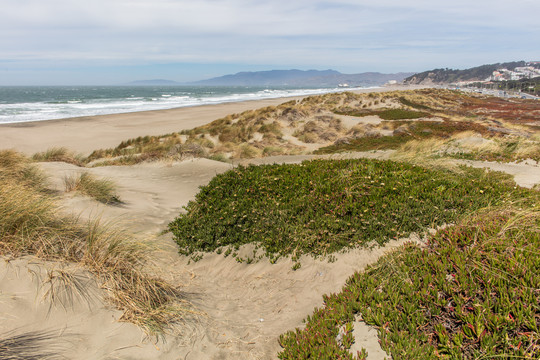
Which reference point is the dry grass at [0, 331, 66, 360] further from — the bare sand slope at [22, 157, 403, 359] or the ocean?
the ocean

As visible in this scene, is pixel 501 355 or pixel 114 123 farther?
pixel 114 123

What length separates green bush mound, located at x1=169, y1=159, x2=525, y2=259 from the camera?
17.0 ft

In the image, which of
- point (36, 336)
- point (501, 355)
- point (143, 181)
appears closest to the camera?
point (501, 355)

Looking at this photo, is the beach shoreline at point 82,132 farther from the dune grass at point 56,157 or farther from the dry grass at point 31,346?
the dry grass at point 31,346

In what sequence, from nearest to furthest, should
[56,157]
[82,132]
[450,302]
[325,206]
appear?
[450,302] < [325,206] < [56,157] < [82,132]

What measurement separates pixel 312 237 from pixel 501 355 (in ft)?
9.80

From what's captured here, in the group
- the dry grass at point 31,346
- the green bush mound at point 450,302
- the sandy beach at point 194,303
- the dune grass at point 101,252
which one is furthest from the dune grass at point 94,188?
the green bush mound at point 450,302

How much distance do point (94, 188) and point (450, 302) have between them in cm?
781

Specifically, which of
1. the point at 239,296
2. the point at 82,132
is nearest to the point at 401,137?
the point at 239,296

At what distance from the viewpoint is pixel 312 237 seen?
5.27 metres

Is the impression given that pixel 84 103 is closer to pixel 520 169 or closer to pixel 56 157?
pixel 56 157

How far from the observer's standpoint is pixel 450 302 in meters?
3.20

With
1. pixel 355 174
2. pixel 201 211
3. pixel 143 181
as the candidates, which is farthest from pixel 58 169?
pixel 355 174

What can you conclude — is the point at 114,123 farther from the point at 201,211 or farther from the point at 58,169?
→ the point at 201,211
